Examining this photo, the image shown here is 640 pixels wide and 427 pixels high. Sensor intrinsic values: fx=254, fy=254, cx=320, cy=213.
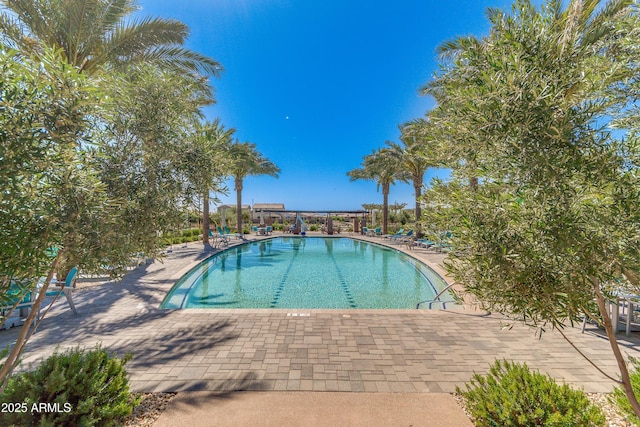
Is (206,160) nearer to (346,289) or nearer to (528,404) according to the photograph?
(528,404)

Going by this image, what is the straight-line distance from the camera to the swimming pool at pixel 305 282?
25.4ft

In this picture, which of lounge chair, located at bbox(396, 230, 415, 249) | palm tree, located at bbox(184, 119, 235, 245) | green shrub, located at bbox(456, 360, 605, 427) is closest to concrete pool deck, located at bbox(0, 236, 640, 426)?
green shrub, located at bbox(456, 360, 605, 427)

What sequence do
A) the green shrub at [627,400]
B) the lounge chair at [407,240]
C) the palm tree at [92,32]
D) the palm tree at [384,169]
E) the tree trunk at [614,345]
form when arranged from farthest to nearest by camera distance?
the palm tree at [384,169] < the lounge chair at [407,240] < the palm tree at [92,32] < the green shrub at [627,400] < the tree trunk at [614,345]

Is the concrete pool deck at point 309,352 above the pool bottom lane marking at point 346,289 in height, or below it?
above

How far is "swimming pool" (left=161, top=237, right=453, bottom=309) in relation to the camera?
7.74 m

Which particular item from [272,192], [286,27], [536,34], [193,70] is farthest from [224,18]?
[272,192]

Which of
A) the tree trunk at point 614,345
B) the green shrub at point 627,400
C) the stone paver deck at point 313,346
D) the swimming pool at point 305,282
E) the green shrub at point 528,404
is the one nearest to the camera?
the tree trunk at point 614,345

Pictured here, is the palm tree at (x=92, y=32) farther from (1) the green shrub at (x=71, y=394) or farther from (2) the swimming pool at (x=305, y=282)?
(2) the swimming pool at (x=305, y=282)

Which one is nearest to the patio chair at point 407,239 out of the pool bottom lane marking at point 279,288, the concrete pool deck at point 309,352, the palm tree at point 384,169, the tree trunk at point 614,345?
the palm tree at point 384,169

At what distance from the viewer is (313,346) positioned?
425 centimetres

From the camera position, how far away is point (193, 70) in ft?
28.6

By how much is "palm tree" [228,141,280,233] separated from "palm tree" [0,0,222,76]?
982 cm

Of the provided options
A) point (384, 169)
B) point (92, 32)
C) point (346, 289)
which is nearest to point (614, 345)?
point (346, 289)

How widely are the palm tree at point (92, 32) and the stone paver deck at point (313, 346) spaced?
18.0ft
